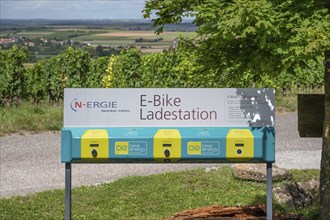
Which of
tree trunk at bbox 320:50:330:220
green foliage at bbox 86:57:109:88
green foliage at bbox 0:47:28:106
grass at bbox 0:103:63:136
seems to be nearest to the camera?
tree trunk at bbox 320:50:330:220

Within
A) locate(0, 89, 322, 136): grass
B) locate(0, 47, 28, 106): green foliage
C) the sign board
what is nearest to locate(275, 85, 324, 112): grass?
locate(0, 89, 322, 136): grass

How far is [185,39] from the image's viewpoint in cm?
576

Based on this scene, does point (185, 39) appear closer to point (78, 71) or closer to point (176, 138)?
point (176, 138)

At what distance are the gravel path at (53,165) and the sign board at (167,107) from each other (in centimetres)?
429

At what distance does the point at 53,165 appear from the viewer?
1062 centimetres

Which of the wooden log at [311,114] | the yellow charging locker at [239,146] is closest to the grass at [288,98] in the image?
the wooden log at [311,114]

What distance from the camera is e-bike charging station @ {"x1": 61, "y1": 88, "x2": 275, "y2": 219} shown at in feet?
15.2

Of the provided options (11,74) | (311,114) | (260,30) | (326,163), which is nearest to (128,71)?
(11,74)

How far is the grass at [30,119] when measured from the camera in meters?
13.2

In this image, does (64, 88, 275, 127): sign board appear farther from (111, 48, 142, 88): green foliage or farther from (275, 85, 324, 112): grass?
(111, 48, 142, 88): green foliage

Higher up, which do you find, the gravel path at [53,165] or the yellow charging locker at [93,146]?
the yellow charging locker at [93,146]

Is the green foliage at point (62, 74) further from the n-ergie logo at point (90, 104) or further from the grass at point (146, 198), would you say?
the n-ergie logo at point (90, 104)

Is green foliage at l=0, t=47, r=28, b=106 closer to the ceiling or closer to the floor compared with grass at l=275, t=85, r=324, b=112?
closer to the ceiling

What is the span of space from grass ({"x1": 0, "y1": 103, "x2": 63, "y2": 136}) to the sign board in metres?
8.59
